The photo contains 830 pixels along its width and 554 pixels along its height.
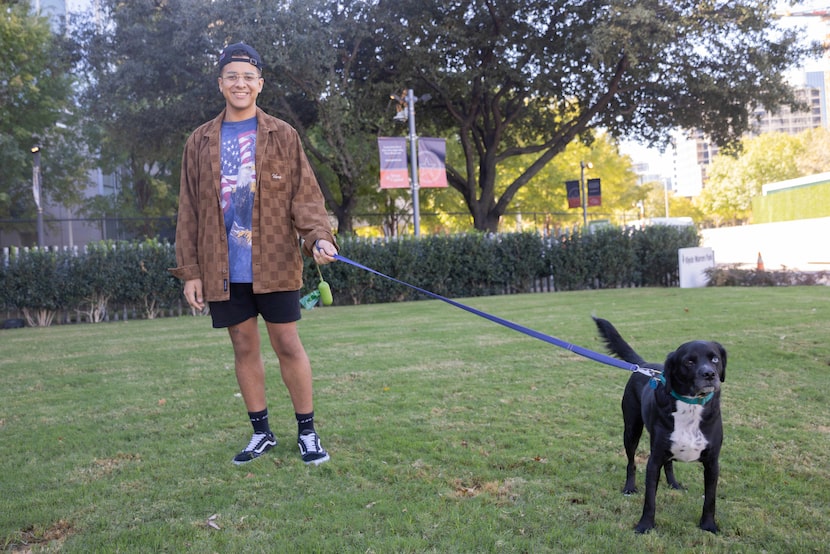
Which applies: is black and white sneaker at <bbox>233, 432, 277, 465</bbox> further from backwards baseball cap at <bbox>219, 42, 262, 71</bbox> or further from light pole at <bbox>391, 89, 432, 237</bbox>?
light pole at <bbox>391, 89, 432, 237</bbox>

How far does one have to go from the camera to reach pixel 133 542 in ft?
8.97

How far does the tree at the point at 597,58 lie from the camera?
1808 cm

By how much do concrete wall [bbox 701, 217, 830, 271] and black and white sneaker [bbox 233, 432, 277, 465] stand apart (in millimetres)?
23031

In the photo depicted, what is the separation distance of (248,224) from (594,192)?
26531 mm

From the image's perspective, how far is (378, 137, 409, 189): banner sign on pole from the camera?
1861cm

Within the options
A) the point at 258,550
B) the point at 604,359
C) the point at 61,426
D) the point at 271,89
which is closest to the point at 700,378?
the point at 604,359

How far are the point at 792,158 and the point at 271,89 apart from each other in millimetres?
53607

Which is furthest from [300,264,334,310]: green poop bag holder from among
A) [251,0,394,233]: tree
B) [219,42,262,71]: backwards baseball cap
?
[251,0,394,233]: tree

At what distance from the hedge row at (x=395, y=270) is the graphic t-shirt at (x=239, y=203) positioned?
40.3 feet

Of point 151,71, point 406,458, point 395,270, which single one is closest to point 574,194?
point 395,270

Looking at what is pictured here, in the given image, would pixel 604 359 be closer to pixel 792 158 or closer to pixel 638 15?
pixel 638 15

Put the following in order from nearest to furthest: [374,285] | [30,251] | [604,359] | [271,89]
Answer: [604,359] < [30,251] < [374,285] < [271,89]

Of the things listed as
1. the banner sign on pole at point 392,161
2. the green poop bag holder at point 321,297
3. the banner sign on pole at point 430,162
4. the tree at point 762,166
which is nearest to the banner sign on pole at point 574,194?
the banner sign on pole at point 430,162

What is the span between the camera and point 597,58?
17.4 meters
